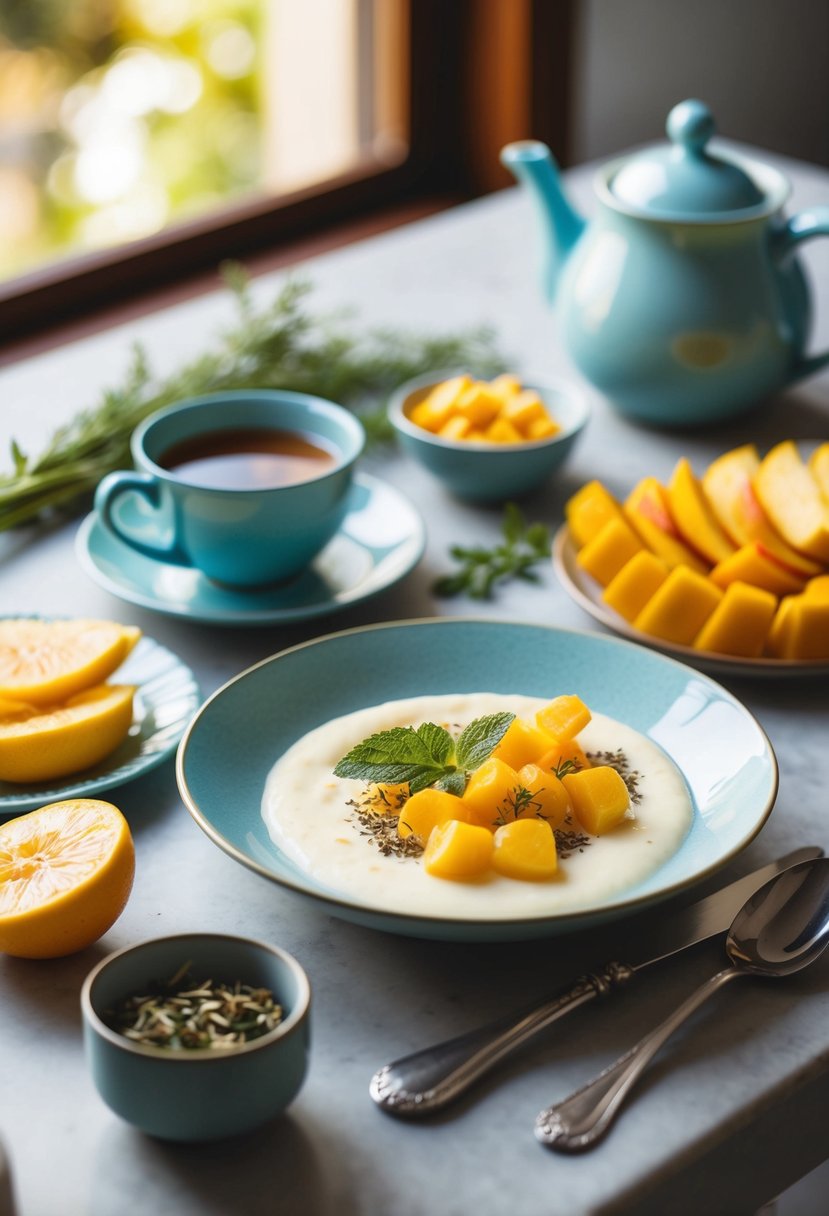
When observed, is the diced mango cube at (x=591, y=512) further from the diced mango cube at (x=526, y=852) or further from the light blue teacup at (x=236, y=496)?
the diced mango cube at (x=526, y=852)

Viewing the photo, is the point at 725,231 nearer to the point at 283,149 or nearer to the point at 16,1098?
the point at 16,1098

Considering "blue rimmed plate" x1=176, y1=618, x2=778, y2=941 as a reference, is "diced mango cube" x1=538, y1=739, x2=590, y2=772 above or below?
above

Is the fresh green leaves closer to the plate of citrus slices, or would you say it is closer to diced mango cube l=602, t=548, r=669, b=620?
the plate of citrus slices

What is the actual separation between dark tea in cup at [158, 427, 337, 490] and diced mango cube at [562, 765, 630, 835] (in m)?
0.49

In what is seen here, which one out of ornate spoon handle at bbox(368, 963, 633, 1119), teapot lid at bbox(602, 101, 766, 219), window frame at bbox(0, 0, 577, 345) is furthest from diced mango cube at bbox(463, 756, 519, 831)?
window frame at bbox(0, 0, 577, 345)

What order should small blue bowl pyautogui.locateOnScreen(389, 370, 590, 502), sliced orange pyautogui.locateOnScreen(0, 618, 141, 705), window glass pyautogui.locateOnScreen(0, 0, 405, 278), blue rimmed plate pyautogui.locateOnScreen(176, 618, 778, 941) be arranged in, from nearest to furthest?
blue rimmed plate pyautogui.locateOnScreen(176, 618, 778, 941) < sliced orange pyautogui.locateOnScreen(0, 618, 141, 705) < small blue bowl pyautogui.locateOnScreen(389, 370, 590, 502) < window glass pyautogui.locateOnScreen(0, 0, 405, 278)

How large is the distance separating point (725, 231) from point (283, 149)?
1.98m

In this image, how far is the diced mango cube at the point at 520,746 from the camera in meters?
0.98

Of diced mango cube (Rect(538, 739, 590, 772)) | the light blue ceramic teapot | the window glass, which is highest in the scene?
the light blue ceramic teapot

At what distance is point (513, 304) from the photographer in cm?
203

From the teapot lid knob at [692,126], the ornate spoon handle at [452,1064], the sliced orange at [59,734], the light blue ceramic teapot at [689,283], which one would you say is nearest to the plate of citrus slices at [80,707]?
the sliced orange at [59,734]

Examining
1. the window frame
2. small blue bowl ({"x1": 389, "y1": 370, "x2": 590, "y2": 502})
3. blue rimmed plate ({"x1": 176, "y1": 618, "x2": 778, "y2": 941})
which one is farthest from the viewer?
the window frame

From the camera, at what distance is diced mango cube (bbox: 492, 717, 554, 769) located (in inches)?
38.6

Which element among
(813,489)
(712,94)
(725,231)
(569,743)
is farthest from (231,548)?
(712,94)
